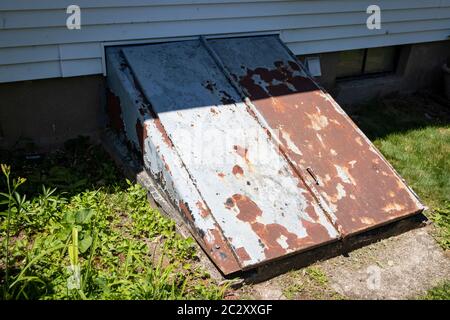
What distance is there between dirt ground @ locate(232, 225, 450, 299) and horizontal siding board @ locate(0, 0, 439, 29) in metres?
2.68

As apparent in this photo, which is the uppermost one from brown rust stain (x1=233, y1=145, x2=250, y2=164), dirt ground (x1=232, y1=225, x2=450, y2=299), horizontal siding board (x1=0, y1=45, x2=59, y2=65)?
horizontal siding board (x1=0, y1=45, x2=59, y2=65)

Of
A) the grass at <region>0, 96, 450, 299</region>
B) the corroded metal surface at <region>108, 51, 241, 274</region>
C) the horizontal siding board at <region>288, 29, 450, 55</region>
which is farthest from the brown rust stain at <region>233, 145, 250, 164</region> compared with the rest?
the horizontal siding board at <region>288, 29, 450, 55</region>

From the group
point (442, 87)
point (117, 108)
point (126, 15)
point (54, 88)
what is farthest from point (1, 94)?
point (442, 87)

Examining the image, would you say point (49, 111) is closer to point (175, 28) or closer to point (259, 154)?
point (175, 28)

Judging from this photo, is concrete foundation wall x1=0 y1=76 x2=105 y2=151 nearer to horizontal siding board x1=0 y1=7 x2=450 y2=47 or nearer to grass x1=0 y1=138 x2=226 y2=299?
grass x1=0 y1=138 x2=226 y2=299

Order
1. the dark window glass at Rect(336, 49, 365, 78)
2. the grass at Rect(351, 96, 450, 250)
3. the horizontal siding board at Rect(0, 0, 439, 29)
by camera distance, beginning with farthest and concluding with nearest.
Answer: the dark window glass at Rect(336, 49, 365, 78) → the grass at Rect(351, 96, 450, 250) → the horizontal siding board at Rect(0, 0, 439, 29)

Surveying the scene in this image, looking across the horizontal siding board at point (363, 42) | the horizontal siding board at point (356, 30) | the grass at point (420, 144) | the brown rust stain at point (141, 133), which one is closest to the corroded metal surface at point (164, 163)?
A: the brown rust stain at point (141, 133)

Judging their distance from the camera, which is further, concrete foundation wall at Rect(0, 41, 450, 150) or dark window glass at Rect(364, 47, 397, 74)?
dark window glass at Rect(364, 47, 397, 74)

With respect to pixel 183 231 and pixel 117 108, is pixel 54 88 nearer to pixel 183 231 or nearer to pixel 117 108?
pixel 117 108

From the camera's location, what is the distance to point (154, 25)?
4465 mm

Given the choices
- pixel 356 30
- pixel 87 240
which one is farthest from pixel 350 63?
pixel 87 240

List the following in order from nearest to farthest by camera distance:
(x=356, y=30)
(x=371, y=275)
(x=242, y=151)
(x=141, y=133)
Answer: (x=371, y=275) < (x=242, y=151) < (x=141, y=133) < (x=356, y=30)

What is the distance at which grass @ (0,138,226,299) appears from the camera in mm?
3029

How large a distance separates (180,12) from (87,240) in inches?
94.2
